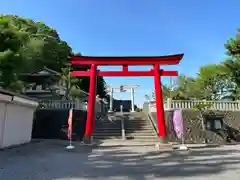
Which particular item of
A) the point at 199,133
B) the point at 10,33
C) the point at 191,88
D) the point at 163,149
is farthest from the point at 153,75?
the point at 191,88

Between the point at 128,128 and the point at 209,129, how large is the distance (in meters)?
5.16

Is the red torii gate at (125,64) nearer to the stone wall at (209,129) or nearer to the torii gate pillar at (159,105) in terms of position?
the torii gate pillar at (159,105)

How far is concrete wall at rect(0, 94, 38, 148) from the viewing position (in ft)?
33.2

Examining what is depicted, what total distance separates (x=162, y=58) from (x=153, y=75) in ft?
3.35

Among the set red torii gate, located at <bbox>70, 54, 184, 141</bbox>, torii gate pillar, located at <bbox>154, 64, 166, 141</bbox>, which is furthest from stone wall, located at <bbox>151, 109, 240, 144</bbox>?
red torii gate, located at <bbox>70, 54, 184, 141</bbox>

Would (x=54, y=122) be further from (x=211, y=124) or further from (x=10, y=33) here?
(x=211, y=124)

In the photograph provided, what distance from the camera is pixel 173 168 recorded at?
6.52m

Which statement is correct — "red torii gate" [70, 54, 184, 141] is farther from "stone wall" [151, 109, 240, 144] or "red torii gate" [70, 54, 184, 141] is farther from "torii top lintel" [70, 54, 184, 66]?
"stone wall" [151, 109, 240, 144]

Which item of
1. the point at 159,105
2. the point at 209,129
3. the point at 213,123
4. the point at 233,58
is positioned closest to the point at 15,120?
the point at 159,105

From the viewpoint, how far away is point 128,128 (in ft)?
54.1

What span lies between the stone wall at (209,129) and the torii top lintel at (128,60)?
418 centimetres

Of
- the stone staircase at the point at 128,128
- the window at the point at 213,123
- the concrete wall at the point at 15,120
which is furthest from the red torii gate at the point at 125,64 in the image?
the window at the point at 213,123

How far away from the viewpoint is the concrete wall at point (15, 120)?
399 inches

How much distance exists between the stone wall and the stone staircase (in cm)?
145
